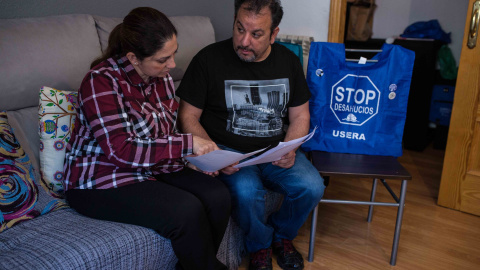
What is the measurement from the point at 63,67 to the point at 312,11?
1.58m

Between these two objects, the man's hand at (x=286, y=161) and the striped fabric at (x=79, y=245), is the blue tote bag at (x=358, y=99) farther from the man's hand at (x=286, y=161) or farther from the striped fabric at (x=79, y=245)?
the striped fabric at (x=79, y=245)

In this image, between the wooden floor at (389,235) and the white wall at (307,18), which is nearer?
the wooden floor at (389,235)

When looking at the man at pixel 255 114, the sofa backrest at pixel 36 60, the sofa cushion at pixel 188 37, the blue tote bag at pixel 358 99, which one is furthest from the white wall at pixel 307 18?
the sofa backrest at pixel 36 60

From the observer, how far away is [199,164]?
4.74 ft

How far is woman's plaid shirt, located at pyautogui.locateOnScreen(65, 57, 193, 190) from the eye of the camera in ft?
4.05

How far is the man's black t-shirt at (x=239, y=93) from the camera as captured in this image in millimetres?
1641

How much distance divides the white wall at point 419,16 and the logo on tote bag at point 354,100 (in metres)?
2.01

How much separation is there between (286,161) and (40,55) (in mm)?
1007

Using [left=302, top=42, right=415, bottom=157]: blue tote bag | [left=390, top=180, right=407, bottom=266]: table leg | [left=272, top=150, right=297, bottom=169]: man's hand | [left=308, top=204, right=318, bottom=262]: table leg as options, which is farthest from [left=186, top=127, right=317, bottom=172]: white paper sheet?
[left=390, top=180, right=407, bottom=266]: table leg

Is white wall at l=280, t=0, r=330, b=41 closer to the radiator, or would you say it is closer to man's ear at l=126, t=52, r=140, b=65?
the radiator

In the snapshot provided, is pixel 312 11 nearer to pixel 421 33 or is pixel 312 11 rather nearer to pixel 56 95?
pixel 421 33

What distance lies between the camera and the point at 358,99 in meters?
1.82

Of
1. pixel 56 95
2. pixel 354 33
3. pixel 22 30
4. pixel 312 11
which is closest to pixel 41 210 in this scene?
pixel 56 95

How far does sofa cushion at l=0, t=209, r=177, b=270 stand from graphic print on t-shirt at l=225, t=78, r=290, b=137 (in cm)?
60
